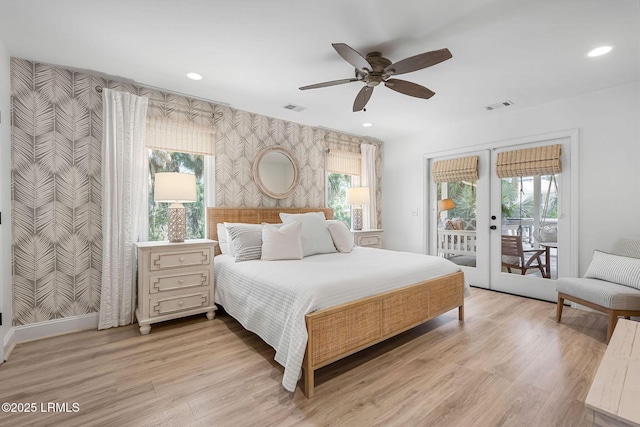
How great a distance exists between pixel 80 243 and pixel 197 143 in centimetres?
157

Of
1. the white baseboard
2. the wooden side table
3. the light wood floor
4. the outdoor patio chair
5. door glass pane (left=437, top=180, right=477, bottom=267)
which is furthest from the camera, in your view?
door glass pane (left=437, top=180, right=477, bottom=267)

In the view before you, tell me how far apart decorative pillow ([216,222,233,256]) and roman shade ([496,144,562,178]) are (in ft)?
12.3

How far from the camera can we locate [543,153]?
3.65 metres

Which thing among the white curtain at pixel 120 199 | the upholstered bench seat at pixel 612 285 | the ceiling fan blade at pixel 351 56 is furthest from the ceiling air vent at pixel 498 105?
the white curtain at pixel 120 199

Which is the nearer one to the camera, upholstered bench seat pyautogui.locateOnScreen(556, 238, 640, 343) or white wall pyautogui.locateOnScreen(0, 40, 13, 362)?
white wall pyautogui.locateOnScreen(0, 40, 13, 362)

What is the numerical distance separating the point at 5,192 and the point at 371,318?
3.09 m

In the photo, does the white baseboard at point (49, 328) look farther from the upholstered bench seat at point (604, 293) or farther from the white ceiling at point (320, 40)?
the upholstered bench seat at point (604, 293)

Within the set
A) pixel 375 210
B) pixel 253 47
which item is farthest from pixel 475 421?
pixel 375 210

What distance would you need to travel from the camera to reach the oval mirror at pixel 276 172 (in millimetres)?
4004

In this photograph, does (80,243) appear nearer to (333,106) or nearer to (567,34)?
(333,106)

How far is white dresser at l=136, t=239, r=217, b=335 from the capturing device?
2.75 m

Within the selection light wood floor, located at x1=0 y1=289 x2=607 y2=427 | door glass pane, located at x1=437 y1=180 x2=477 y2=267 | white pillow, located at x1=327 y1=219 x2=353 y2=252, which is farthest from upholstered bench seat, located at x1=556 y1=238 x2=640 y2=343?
white pillow, located at x1=327 y1=219 x2=353 y2=252

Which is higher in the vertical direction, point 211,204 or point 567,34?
point 567,34

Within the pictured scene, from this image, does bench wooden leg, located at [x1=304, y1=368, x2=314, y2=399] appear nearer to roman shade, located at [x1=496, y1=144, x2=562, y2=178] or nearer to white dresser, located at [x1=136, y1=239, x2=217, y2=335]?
white dresser, located at [x1=136, y1=239, x2=217, y2=335]
